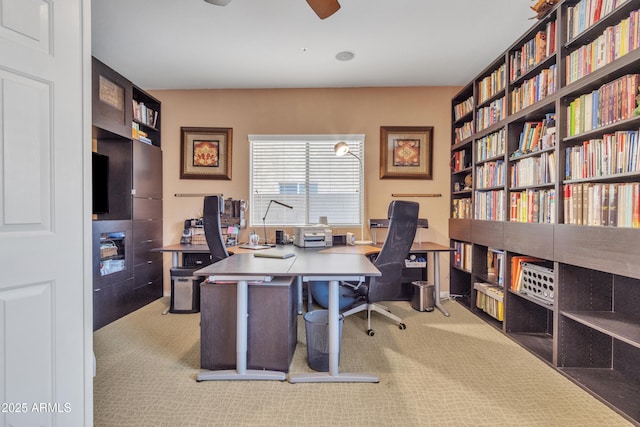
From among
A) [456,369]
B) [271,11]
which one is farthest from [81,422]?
[271,11]

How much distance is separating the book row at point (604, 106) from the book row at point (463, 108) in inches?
56.2

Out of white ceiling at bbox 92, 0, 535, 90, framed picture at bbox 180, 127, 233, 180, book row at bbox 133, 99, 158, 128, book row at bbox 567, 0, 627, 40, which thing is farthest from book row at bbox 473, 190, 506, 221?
book row at bbox 133, 99, 158, 128

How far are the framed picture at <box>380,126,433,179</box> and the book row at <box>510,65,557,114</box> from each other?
4.04 ft

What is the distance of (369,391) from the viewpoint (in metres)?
1.80

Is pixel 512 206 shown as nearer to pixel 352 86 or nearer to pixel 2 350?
pixel 352 86

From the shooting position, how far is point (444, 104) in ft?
12.4

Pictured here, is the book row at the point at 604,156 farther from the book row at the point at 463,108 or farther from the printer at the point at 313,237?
the printer at the point at 313,237

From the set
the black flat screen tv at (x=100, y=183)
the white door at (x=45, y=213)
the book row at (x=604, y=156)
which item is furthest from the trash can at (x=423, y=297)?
the black flat screen tv at (x=100, y=183)

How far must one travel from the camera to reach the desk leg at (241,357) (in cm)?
190

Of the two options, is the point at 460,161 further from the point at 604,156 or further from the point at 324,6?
the point at 324,6

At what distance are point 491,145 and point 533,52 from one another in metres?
0.83

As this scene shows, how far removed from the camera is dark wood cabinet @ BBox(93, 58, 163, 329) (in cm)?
279

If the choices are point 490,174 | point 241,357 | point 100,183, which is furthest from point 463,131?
point 100,183

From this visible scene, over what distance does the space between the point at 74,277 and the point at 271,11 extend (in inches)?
89.9
